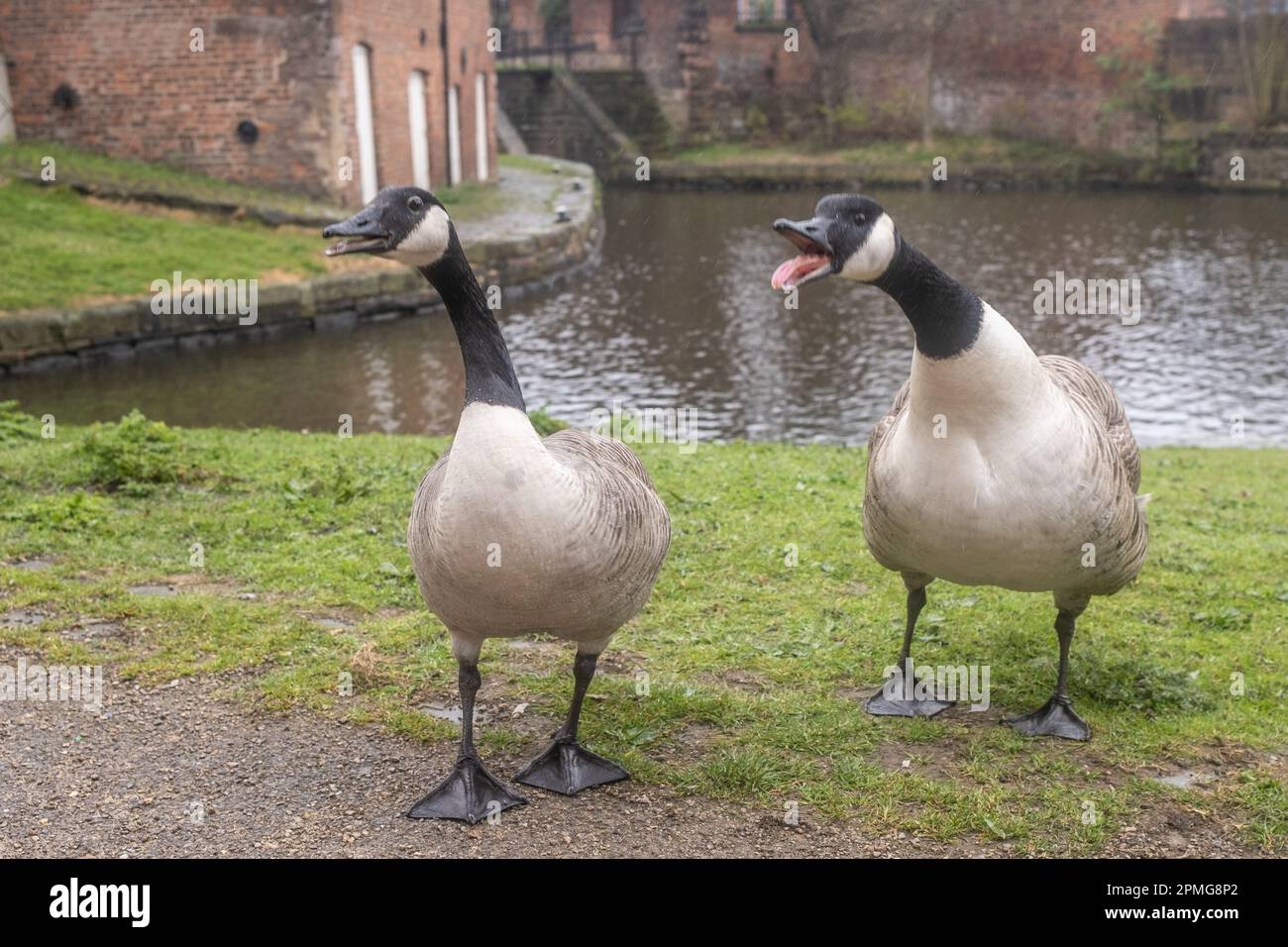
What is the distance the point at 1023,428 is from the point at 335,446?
7686 millimetres

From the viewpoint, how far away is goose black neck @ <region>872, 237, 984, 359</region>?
472cm

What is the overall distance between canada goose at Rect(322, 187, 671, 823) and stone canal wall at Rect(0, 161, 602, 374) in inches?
540

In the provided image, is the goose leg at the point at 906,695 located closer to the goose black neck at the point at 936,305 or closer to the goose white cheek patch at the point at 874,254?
the goose black neck at the point at 936,305

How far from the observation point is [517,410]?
4.55 metres

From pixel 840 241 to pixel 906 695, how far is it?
2.63 metres

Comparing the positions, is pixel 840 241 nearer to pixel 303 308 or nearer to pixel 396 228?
pixel 396 228

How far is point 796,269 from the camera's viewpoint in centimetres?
422

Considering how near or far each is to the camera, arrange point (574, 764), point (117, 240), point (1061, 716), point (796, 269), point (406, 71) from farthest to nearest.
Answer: point (406, 71), point (117, 240), point (1061, 716), point (574, 764), point (796, 269)

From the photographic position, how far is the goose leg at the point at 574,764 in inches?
205

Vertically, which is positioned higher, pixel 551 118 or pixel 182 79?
pixel 551 118

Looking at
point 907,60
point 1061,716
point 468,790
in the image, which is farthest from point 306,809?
point 907,60

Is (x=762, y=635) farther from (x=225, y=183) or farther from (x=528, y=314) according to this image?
(x=225, y=183)

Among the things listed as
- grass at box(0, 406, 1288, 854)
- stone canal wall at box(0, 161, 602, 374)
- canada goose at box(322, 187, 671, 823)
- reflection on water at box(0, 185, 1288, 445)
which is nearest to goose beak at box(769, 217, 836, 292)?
canada goose at box(322, 187, 671, 823)

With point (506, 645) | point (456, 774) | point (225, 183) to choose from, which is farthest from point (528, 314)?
point (456, 774)
